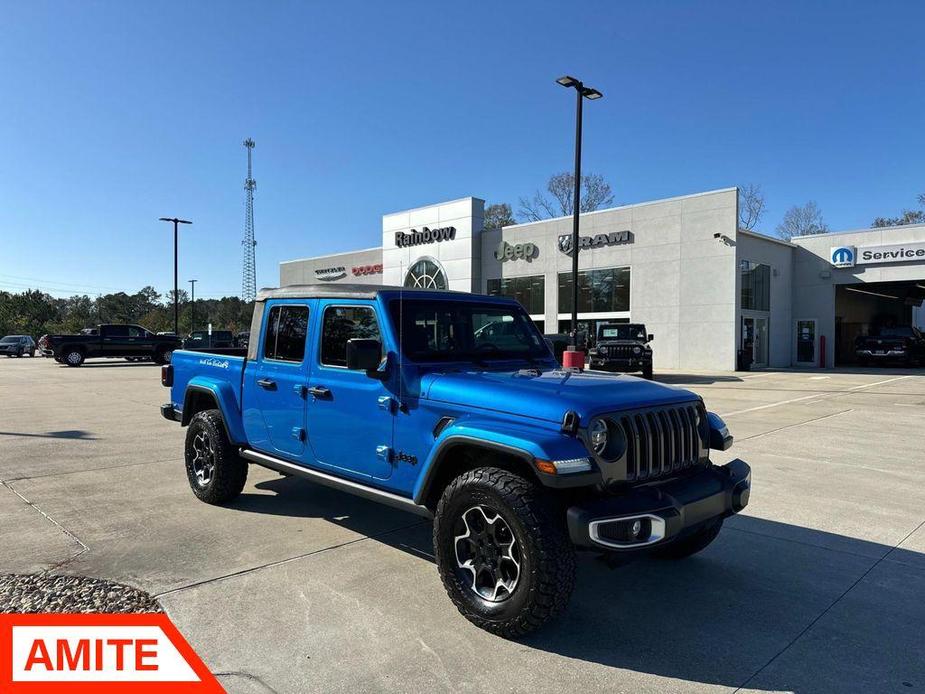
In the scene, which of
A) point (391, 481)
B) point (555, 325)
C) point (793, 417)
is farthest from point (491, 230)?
point (391, 481)

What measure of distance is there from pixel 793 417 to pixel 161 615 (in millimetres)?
10885

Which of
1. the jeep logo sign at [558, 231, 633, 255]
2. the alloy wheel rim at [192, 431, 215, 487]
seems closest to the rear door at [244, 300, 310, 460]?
the alloy wheel rim at [192, 431, 215, 487]

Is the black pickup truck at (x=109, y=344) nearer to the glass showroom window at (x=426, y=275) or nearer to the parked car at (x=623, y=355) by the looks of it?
the glass showroom window at (x=426, y=275)

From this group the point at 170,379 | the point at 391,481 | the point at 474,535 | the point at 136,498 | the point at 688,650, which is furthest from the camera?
the point at 170,379

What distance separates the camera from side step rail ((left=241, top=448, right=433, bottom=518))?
3775mm

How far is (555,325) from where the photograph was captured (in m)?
29.9

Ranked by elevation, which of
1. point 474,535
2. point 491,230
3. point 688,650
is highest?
point 491,230

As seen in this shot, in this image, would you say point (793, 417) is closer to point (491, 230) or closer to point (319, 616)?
point (319, 616)

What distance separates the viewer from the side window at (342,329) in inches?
167

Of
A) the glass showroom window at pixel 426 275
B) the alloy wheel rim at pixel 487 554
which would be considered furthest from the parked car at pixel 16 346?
the alloy wheel rim at pixel 487 554

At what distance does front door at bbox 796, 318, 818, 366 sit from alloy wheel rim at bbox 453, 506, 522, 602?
28965mm

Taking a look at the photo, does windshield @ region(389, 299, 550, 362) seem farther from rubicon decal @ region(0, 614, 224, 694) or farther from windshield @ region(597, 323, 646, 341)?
windshield @ region(597, 323, 646, 341)

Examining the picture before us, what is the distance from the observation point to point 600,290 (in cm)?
2866

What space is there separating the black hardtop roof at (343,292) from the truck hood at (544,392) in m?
0.77
